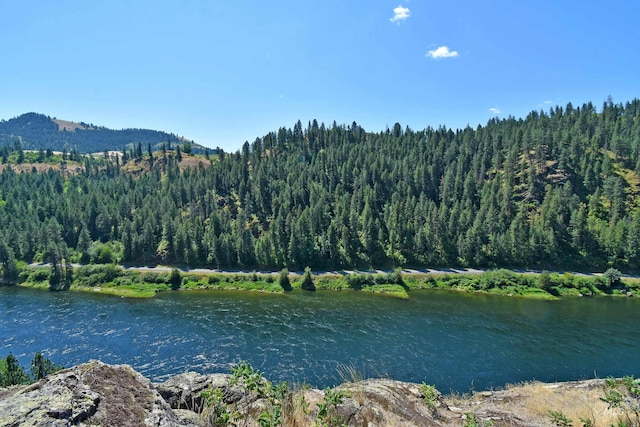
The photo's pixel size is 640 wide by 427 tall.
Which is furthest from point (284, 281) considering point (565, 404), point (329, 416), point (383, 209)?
point (329, 416)

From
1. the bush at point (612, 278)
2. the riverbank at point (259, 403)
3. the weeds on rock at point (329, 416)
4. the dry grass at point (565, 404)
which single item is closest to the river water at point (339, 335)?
the bush at point (612, 278)

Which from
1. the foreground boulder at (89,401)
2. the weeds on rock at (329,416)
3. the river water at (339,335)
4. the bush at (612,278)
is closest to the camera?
the foreground boulder at (89,401)

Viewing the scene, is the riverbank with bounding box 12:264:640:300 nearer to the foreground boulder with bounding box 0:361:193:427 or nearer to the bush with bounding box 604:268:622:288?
the bush with bounding box 604:268:622:288

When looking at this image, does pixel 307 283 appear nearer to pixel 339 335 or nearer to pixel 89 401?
pixel 339 335

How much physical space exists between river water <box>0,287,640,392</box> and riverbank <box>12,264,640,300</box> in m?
5.18

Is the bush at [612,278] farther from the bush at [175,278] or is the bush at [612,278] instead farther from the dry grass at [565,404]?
the bush at [175,278]

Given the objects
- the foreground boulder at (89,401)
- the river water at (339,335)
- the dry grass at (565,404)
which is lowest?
the river water at (339,335)

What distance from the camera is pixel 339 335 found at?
58.9 metres

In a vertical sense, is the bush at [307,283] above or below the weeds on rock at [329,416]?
below

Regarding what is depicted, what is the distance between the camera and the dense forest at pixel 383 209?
346 feet

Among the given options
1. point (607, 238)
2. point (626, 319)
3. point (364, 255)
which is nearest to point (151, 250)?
point (364, 255)

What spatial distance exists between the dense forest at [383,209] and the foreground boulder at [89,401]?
317 ft

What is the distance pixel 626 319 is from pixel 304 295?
66.0m

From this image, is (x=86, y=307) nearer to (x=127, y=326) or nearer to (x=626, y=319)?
(x=127, y=326)
